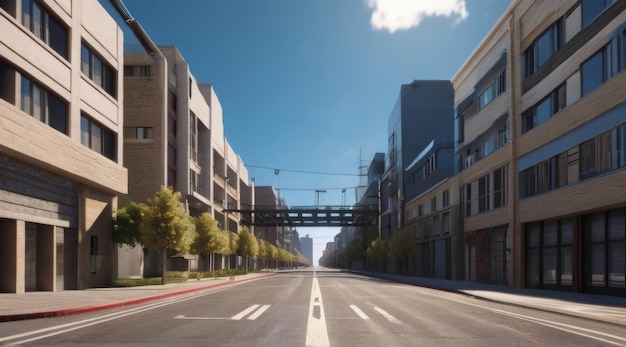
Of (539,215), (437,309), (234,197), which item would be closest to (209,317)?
(437,309)

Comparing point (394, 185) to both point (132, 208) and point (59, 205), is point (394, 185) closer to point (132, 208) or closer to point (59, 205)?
point (132, 208)

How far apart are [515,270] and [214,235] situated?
78.4 ft

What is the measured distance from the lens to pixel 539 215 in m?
28.6

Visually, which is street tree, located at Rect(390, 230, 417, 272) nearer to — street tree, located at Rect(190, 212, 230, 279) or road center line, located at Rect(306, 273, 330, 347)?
street tree, located at Rect(190, 212, 230, 279)

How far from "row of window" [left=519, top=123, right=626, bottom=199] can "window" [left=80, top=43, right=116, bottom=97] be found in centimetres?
2426

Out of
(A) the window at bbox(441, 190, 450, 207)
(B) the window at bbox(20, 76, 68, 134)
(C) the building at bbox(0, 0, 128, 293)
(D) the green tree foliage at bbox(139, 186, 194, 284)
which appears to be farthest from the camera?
(A) the window at bbox(441, 190, 450, 207)

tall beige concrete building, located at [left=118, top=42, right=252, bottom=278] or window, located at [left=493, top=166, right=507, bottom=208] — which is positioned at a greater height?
tall beige concrete building, located at [left=118, top=42, right=252, bottom=278]

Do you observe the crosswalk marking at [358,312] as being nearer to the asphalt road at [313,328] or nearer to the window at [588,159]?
the asphalt road at [313,328]

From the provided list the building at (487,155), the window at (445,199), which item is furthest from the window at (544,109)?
the window at (445,199)

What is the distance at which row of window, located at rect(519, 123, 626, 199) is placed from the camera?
2186 centimetres

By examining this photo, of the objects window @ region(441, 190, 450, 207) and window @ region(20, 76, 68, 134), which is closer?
window @ region(20, 76, 68, 134)

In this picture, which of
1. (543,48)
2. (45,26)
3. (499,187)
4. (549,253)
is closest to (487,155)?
(499,187)

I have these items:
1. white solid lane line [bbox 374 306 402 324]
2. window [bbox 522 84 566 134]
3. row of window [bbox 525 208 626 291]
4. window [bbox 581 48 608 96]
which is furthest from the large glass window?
white solid lane line [bbox 374 306 402 324]

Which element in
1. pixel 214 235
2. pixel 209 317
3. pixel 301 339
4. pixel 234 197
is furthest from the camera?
pixel 234 197
